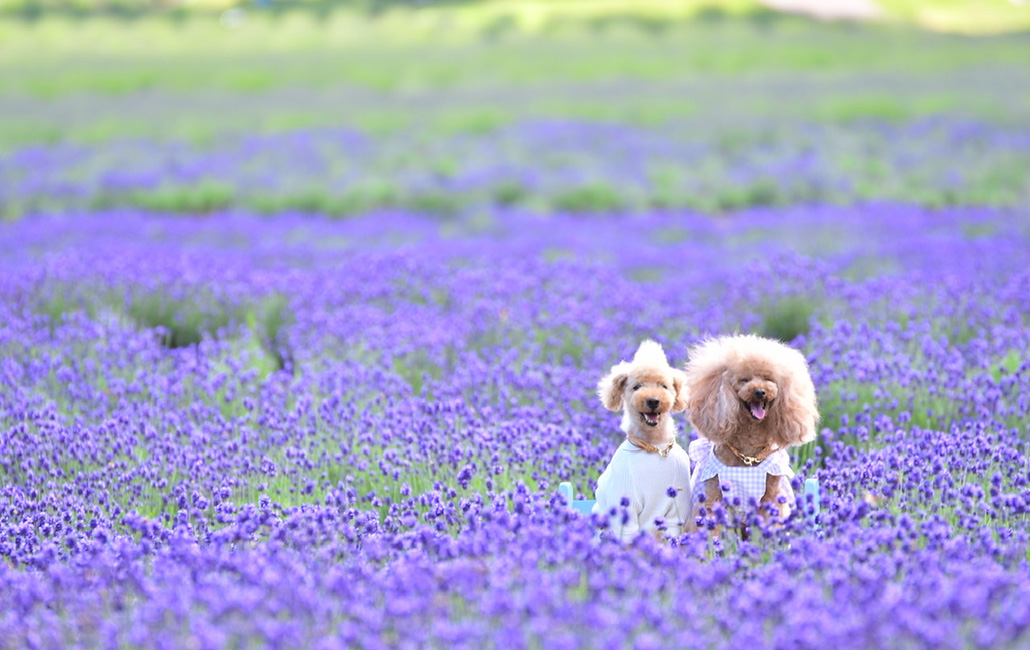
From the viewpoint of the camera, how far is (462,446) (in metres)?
3.58

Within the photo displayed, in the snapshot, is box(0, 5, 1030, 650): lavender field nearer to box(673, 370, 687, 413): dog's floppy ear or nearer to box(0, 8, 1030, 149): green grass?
box(673, 370, 687, 413): dog's floppy ear

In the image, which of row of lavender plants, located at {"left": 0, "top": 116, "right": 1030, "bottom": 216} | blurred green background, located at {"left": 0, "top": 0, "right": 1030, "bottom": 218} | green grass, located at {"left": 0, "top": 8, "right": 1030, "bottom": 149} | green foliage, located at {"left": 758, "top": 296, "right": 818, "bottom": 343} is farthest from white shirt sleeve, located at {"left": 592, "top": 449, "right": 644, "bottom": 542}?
green grass, located at {"left": 0, "top": 8, "right": 1030, "bottom": 149}

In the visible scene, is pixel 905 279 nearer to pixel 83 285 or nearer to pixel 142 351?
pixel 142 351

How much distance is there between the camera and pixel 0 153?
44.6 ft

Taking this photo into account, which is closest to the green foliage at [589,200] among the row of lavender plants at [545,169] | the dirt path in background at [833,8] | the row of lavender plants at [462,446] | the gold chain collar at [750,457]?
the row of lavender plants at [545,169]

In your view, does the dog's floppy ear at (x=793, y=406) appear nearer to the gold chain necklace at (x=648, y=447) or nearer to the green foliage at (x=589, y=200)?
the gold chain necklace at (x=648, y=447)

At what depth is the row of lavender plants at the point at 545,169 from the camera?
1136 centimetres

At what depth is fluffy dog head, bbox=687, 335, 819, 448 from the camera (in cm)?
281

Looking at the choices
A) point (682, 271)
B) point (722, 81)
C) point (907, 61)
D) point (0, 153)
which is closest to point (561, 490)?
point (682, 271)

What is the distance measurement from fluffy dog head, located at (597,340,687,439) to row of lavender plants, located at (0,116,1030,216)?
8.21 meters

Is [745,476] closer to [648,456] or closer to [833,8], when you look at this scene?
[648,456]

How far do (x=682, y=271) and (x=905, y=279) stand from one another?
165 centimetres

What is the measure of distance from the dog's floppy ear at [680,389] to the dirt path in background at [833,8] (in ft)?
58.4

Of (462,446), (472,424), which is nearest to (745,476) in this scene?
(462,446)
